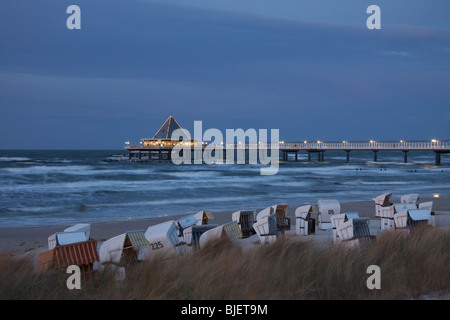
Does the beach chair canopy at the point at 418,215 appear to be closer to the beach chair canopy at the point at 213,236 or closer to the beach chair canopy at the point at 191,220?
the beach chair canopy at the point at 213,236

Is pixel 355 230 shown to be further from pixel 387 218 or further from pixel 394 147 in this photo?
pixel 394 147

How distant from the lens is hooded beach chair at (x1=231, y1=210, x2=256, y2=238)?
31.2ft

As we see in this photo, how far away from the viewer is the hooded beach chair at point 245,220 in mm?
9516

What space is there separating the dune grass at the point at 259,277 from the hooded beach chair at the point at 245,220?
3.38m

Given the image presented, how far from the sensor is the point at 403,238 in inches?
266

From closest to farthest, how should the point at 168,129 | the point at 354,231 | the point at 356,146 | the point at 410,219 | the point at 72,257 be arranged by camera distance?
1. the point at 72,257
2. the point at 354,231
3. the point at 410,219
4. the point at 356,146
5. the point at 168,129

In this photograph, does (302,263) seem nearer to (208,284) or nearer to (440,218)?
(208,284)

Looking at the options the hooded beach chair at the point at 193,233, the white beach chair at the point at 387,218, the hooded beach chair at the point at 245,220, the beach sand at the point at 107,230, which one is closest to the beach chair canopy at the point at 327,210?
the beach sand at the point at 107,230

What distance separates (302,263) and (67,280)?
267cm

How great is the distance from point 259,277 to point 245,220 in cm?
486

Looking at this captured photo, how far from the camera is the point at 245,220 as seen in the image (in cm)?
976

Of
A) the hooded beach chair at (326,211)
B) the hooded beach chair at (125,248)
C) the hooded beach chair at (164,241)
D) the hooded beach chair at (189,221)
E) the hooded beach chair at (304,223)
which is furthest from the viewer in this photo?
the hooded beach chair at (326,211)

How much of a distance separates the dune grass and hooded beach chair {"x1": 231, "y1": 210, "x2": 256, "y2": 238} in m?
3.38

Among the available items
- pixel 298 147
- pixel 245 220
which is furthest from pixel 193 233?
pixel 298 147
